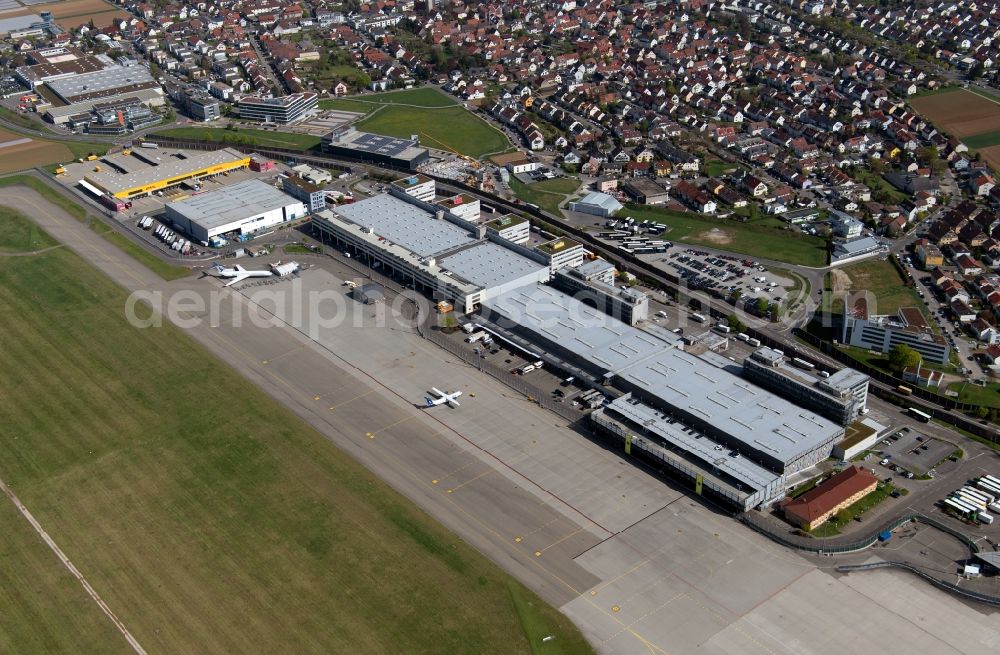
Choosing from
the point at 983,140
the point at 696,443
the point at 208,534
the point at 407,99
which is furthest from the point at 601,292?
the point at 407,99

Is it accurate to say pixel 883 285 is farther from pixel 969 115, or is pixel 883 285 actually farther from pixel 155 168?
pixel 155 168

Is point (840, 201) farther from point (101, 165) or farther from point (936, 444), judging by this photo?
point (101, 165)

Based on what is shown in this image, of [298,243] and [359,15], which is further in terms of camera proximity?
[359,15]

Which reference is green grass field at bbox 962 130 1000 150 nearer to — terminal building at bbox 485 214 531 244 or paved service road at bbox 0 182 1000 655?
terminal building at bbox 485 214 531 244

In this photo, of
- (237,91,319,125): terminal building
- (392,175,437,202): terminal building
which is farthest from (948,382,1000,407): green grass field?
(237,91,319,125): terminal building

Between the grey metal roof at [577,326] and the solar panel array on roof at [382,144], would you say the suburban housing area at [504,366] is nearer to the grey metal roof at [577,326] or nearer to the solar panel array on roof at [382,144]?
the grey metal roof at [577,326]

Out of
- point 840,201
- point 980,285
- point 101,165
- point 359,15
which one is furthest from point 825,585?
point 359,15
